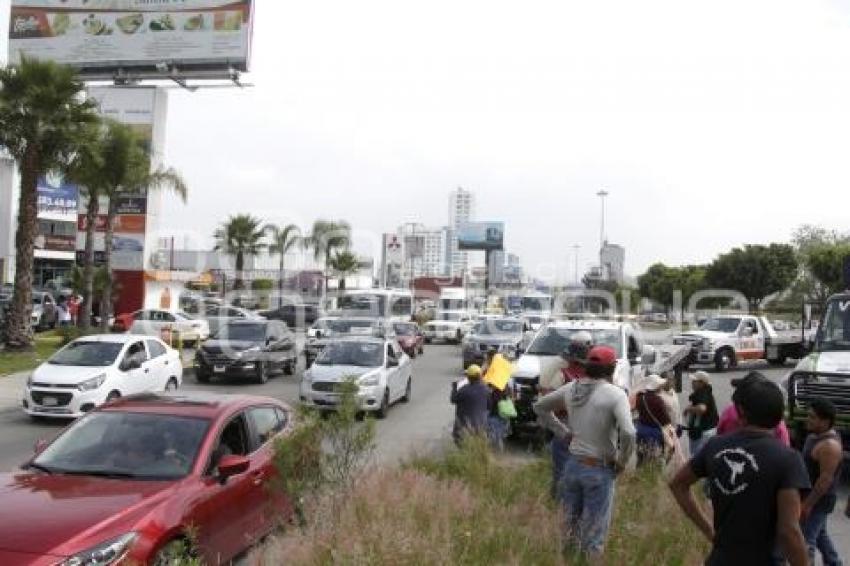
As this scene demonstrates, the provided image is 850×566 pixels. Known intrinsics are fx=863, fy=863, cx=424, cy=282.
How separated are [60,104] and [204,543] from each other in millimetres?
21435

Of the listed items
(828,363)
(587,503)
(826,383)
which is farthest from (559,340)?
(587,503)

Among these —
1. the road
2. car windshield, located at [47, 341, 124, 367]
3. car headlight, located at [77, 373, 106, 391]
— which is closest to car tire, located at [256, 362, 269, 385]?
the road

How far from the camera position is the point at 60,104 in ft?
80.7

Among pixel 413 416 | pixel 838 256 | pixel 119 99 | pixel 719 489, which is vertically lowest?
pixel 413 416

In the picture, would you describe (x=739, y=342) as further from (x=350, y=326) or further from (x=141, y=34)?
(x=141, y=34)

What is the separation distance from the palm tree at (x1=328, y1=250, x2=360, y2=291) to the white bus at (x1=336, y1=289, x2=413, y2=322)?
27.4 m

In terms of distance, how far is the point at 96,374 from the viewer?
15383 millimetres

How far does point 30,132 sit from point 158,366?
10.6m

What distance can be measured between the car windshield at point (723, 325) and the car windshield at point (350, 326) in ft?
39.2

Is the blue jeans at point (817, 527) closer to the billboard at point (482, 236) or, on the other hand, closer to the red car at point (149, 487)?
the red car at point (149, 487)

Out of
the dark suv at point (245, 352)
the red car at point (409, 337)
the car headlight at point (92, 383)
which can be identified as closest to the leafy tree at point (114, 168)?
the dark suv at point (245, 352)

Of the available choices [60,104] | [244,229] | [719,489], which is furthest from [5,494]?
[244,229]

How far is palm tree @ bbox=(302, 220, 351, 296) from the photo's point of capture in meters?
70.0

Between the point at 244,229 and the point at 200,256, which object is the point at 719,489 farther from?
the point at 200,256
